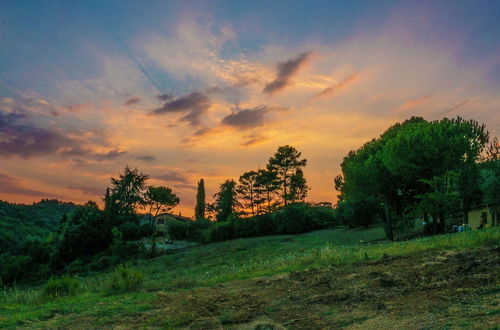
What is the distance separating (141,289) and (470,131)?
95.3 ft

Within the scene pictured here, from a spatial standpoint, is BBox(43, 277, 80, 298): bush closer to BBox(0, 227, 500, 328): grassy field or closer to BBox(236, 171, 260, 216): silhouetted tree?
BBox(0, 227, 500, 328): grassy field

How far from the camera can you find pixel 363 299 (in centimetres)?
779

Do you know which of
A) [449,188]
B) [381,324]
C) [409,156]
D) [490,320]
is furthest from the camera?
[409,156]

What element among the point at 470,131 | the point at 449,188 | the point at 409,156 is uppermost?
the point at 470,131

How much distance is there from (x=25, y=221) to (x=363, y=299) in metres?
84.4

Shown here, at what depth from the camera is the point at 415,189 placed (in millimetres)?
34969

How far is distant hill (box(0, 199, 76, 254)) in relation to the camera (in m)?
61.0

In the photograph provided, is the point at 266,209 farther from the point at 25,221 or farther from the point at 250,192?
the point at 25,221

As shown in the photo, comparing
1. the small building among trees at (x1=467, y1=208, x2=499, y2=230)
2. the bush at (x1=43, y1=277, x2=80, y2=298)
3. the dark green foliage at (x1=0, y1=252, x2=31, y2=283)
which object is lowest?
the dark green foliage at (x1=0, y1=252, x2=31, y2=283)

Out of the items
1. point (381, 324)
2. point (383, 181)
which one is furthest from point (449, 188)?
point (381, 324)

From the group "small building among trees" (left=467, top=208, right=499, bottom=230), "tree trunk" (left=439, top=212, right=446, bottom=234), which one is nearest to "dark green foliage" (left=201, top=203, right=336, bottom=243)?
"small building among trees" (left=467, top=208, right=499, bottom=230)

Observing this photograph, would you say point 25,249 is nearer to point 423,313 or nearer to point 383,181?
point 383,181

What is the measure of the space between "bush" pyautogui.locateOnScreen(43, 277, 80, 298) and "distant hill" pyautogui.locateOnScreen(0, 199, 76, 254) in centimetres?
5295

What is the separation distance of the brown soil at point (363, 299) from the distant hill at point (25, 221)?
199 feet
